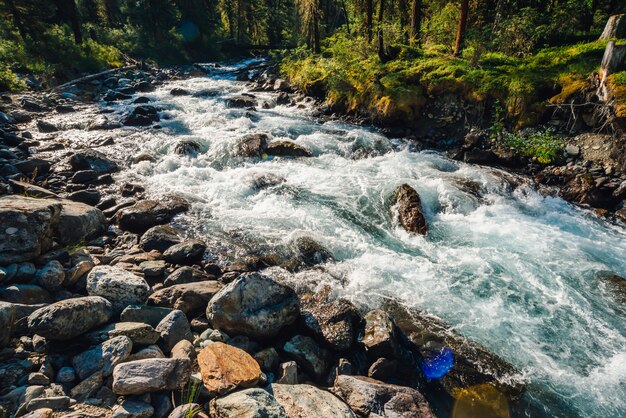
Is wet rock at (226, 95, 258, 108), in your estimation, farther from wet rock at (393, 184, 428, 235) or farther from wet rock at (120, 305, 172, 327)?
wet rock at (120, 305, 172, 327)

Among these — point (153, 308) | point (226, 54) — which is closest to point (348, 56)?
point (153, 308)

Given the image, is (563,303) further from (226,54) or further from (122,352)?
(226,54)

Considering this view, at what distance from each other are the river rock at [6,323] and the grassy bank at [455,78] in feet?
44.6

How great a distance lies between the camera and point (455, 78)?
1322cm

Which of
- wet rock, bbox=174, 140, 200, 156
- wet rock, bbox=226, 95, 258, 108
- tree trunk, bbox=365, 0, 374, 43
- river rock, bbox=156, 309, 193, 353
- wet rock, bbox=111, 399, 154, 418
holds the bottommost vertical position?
river rock, bbox=156, 309, 193, 353

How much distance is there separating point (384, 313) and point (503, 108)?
10.8m

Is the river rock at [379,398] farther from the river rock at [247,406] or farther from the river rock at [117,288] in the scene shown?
the river rock at [117,288]

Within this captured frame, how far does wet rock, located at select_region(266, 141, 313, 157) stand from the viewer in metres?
12.1

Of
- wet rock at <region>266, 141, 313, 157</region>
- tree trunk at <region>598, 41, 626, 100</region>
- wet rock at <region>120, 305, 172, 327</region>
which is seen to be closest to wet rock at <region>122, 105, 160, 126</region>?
wet rock at <region>266, 141, 313, 157</region>

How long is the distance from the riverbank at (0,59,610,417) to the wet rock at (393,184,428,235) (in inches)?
Result: 7.9

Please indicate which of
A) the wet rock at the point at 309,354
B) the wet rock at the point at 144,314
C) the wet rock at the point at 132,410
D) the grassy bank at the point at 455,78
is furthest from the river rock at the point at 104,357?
the grassy bank at the point at 455,78

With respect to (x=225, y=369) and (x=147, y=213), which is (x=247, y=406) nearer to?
(x=225, y=369)

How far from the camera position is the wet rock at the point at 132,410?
2.87 meters

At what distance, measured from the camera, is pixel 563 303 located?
19.1 ft
